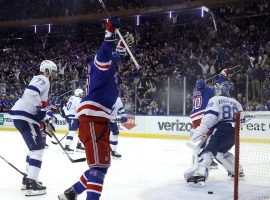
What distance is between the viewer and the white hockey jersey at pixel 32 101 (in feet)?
15.5

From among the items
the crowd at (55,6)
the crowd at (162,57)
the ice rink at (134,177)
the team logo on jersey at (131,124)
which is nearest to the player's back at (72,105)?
the ice rink at (134,177)

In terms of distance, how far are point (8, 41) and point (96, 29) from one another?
557 centimetres

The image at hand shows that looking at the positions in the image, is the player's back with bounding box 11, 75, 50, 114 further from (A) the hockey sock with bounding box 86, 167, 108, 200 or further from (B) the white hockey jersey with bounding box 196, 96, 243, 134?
(B) the white hockey jersey with bounding box 196, 96, 243, 134

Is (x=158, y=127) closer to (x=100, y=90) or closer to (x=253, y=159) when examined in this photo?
(x=253, y=159)

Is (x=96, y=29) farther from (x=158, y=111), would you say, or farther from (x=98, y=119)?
(x=98, y=119)

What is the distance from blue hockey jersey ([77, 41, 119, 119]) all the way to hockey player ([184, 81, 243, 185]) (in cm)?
184

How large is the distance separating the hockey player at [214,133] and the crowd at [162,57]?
251 cm

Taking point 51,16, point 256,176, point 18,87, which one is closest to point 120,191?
point 256,176

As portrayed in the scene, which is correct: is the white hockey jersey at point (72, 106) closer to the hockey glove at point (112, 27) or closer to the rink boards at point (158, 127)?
the rink boards at point (158, 127)

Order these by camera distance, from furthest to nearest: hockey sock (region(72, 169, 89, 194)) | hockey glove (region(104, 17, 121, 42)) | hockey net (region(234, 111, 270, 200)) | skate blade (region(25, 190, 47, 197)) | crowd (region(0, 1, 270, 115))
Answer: crowd (region(0, 1, 270, 115))
skate blade (region(25, 190, 47, 197))
hockey net (region(234, 111, 270, 200))
hockey sock (region(72, 169, 89, 194))
hockey glove (region(104, 17, 121, 42))

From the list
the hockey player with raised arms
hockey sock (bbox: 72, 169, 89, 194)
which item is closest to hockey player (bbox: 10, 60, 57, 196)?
hockey sock (bbox: 72, 169, 89, 194)

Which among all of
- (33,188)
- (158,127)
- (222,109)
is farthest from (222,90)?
(158,127)

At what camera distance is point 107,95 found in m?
3.57

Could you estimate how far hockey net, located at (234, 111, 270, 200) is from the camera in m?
3.98
